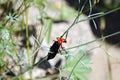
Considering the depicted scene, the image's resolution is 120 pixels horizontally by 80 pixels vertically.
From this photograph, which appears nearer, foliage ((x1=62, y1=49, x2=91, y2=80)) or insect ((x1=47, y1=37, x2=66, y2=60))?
insect ((x1=47, y1=37, x2=66, y2=60))

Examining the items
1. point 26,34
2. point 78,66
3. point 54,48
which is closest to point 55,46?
point 54,48

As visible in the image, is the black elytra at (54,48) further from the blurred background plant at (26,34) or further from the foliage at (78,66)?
the foliage at (78,66)

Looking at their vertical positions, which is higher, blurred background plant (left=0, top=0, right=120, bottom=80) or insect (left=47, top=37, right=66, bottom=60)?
insect (left=47, top=37, right=66, bottom=60)

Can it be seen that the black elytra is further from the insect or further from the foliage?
the foliage

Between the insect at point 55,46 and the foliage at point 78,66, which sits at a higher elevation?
the insect at point 55,46

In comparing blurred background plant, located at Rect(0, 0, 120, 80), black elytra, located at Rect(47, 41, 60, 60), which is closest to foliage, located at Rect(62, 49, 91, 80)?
blurred background plant, located at Rect(0, 0, 120, 80)

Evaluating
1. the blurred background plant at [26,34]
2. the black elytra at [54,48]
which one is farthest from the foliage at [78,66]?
the black elytra at [54,48]

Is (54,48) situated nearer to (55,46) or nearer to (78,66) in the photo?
(55,46)

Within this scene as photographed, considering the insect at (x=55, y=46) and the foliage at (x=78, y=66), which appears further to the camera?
the foliage at (x=78, y=66)

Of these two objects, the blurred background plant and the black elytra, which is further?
the blurred background plant

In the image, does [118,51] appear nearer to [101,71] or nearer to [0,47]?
[101,71]

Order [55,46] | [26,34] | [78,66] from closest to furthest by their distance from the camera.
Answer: [55,46] < [78,66] < [26,34]
